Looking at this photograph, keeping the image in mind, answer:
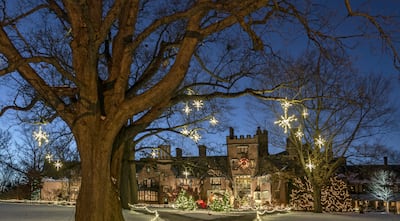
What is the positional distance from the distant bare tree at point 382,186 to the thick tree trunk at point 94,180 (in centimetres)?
4709

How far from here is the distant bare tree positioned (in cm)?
5262

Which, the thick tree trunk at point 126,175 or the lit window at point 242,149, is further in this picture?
the lit window at point 242,149

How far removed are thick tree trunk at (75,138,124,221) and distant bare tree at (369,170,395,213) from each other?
155 feet

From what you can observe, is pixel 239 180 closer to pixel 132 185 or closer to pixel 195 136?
pixel 132 185

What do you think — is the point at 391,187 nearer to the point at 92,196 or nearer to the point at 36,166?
the point at 36,166

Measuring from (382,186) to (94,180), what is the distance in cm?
4868

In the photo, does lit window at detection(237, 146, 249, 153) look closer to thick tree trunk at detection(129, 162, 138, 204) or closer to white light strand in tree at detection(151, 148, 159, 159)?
thick tree trunk at detection(129, 162, 138, 204)

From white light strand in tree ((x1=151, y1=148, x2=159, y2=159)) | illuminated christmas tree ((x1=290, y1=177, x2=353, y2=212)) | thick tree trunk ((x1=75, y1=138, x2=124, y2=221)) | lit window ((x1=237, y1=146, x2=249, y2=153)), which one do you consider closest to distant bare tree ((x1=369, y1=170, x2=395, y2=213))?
lit window ((x1=237, y1=146, x2=249, y2=153))

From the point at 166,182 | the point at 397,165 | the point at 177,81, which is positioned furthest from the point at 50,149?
the point at 397,165

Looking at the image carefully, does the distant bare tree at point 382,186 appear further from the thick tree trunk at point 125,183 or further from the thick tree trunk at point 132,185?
the thick tree trunk at point 125,183

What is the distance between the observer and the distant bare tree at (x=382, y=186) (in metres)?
52.6

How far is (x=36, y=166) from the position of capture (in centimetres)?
4638

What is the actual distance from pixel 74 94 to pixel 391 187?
49.3 metres

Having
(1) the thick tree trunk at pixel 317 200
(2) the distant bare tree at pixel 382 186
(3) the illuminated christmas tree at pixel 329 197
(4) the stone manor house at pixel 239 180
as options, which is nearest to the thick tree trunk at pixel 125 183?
(1) the thick tree trunk at pixel 317 200
